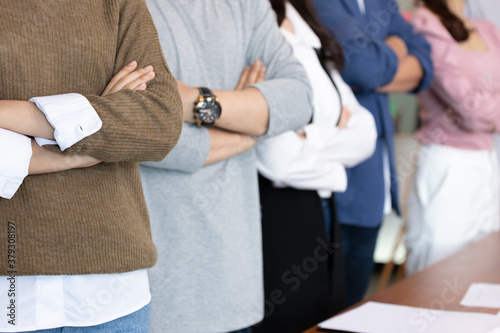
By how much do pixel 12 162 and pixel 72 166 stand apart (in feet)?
0.30

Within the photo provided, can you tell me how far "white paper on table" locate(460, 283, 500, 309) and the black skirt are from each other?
0.34 meters

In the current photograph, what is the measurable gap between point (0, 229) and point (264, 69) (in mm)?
720

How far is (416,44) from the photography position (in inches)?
87.4

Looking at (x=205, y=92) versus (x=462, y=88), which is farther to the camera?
(x=462, y=88)

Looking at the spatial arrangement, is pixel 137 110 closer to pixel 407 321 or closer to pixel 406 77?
pixel 407 321

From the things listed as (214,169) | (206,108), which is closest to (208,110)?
(206,108)

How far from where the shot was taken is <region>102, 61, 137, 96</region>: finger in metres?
1.02

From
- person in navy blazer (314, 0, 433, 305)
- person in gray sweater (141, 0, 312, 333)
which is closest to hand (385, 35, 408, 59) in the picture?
person in navy blazer (314, 0, 433, 305)

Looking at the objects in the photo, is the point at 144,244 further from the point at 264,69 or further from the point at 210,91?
the point at 264,69

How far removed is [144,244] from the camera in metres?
0.98

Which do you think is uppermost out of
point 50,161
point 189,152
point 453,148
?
point 50,161

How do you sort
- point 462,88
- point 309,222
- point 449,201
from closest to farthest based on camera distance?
point 309,222 < point 462,88 < point 449,201

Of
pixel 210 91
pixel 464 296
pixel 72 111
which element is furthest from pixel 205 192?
pixel 464 296

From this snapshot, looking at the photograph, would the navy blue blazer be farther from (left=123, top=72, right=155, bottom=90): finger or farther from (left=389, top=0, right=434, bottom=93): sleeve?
(left=123, top=72, right=155, bottom=90): finger
